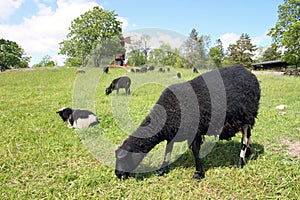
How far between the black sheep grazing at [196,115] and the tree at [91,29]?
4806cm

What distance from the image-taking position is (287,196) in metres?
3.57

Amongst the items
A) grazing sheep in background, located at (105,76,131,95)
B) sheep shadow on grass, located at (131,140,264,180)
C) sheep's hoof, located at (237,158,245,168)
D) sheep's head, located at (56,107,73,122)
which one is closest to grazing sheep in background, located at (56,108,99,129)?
sheep's head, located at (56,107,73,122)

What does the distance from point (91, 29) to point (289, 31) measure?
37.9 meters

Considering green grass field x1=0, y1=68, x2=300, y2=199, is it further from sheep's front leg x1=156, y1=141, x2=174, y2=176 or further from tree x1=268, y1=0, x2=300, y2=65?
tree x1=268, y1=0, x2=300, y2=65

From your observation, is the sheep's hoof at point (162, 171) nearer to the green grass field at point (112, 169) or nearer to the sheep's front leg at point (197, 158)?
the green grass field at point (112, 169)

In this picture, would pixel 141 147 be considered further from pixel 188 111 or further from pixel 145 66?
pixel 145 66

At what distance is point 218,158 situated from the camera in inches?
196

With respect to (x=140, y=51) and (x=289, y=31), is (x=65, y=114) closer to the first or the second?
(x=140, y=51)

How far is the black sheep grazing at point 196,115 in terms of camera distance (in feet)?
13.6

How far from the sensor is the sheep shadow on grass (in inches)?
182

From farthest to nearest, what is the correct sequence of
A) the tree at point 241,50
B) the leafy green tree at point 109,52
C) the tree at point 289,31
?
the tree at point 241,50
the tree at point 289,31
the leafy green tree at point 109,52

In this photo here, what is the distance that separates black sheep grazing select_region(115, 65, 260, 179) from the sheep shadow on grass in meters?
0.32

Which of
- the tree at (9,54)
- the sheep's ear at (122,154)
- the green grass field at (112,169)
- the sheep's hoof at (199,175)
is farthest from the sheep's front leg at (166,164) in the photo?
the tree at (9,54)

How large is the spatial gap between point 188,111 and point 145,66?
288cm
